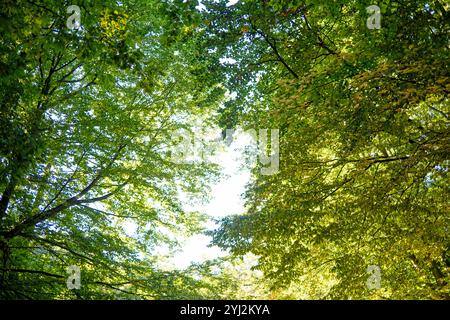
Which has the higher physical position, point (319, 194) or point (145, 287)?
point (319, 194)

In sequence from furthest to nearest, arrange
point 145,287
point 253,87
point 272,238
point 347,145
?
1. point 145,287
2. point 253,87
3. point 272,238
4. point 347,145

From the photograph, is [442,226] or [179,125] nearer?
[442,226]

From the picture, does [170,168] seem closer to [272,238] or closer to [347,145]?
[272,238]

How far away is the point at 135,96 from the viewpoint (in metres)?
10.8

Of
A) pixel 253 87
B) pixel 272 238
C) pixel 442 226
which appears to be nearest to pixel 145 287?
pixel 272 238

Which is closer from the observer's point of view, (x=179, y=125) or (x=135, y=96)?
(x=135, y=96)

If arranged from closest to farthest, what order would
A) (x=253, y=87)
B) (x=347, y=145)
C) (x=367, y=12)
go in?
(x=367, y=12) < (x=347, y=145) < (x=253, y=87)

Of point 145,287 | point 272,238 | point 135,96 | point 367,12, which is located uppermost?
point 135,96

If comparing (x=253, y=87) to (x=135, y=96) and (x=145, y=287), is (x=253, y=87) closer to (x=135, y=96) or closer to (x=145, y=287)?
(x=135, y=96)

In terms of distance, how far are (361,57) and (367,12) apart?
2.40 feet

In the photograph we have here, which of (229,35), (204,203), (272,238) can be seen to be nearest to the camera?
(229,35)

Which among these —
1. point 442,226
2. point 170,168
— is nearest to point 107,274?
point 170,168

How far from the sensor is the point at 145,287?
30.4ft

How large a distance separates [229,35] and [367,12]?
2.41 metres
